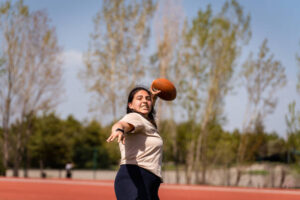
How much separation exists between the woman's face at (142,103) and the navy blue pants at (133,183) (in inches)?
17.1

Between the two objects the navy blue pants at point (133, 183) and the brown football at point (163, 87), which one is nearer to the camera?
the navy blue pants at point (133, 183)

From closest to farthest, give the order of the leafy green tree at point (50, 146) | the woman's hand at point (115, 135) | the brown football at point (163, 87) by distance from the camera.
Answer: the woman's hand at point (115, 135), the brown football at point (163, 87), the leafy green tree at point (50, 146)

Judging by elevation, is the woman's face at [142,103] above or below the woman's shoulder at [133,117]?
above

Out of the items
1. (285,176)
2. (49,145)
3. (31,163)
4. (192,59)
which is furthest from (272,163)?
(31,163)

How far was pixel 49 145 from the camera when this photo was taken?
86.6 ft

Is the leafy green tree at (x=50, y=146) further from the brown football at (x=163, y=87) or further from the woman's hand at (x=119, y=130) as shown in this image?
the woman's hand at (x=119, y=130)

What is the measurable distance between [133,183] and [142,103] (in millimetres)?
592

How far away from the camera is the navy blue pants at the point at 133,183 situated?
2.69 metres

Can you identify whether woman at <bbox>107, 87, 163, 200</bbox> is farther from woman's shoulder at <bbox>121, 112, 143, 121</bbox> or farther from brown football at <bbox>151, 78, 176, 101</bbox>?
brown football at <bbox>151, 78, 176, 101</bbox>

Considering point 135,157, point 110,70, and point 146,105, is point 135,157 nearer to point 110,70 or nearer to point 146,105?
point 146,105

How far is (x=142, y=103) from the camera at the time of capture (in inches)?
116

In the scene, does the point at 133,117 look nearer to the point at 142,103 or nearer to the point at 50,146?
the point at 142,103

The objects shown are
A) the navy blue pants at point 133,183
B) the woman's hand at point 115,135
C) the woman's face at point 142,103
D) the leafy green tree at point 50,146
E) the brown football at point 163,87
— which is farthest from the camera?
the leafy green tree at point 50,146

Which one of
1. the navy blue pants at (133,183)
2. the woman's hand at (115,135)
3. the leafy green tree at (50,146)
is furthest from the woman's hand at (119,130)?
the leafy green tree at (50,146)
